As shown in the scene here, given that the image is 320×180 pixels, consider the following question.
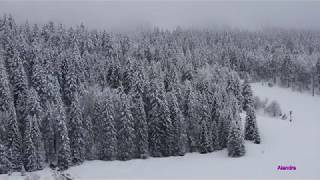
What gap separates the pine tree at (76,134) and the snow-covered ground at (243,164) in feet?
6.76

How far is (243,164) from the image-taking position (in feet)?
249

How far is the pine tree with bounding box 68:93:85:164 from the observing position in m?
78.6

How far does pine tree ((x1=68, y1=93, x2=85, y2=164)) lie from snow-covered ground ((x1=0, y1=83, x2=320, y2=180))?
6.76 feet

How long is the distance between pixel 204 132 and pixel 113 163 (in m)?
18.8

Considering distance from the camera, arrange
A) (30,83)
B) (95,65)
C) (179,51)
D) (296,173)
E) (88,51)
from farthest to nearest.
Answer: (179,51), (88,51), (95,65), (30,83), (296,173)

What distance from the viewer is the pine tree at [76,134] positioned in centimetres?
7856

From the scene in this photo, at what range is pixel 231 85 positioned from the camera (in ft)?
359

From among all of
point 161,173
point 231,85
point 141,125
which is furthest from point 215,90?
point 161,173

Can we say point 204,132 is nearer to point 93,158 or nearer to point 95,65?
point 93,158

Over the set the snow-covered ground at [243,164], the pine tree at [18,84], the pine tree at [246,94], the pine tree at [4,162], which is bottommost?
the snow-covered ground at [243,164]

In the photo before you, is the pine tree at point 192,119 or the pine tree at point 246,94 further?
the pine tree at point 246,94

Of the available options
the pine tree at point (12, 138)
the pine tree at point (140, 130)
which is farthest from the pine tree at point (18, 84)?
the pine tree at point (140, 130)

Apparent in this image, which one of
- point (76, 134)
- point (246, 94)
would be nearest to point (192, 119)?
point (76, 134)

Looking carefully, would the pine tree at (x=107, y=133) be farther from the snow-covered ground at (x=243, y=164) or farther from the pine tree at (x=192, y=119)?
the pine tree at (x=192, y=119)
